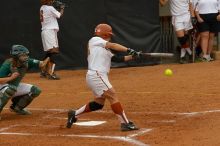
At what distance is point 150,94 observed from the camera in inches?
468

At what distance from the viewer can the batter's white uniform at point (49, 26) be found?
15.0m

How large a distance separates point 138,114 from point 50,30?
5977mm

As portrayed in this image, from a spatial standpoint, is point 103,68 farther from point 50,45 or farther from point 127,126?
point 50,45

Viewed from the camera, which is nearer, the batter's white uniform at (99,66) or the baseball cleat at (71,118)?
the batter's white uniform at (99,66)

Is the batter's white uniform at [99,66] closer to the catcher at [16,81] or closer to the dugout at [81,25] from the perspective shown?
the catcher at [16,81]

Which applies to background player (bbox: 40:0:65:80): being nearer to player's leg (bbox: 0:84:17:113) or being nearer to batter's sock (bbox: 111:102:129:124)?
player's leg (bbox: 0:84:17:113)

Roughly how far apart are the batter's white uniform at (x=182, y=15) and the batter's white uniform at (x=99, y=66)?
852 centimetres

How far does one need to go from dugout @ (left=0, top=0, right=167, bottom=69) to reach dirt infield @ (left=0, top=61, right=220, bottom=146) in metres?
1.60

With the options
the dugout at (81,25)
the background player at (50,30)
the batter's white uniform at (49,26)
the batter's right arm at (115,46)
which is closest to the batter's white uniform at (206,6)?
the dugout at (81,25)

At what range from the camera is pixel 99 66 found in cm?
860

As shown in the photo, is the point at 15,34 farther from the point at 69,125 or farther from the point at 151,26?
the point at 69,125

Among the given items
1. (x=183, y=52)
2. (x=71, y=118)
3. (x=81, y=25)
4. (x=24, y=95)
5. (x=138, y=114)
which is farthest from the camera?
(x=183, y=52)

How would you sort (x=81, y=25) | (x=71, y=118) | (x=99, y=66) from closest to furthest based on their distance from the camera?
(x=99, y=66) → (x=71, y=118) → (x=81, y=25)

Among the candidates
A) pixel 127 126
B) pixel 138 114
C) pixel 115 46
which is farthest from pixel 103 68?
pixel 138 114
